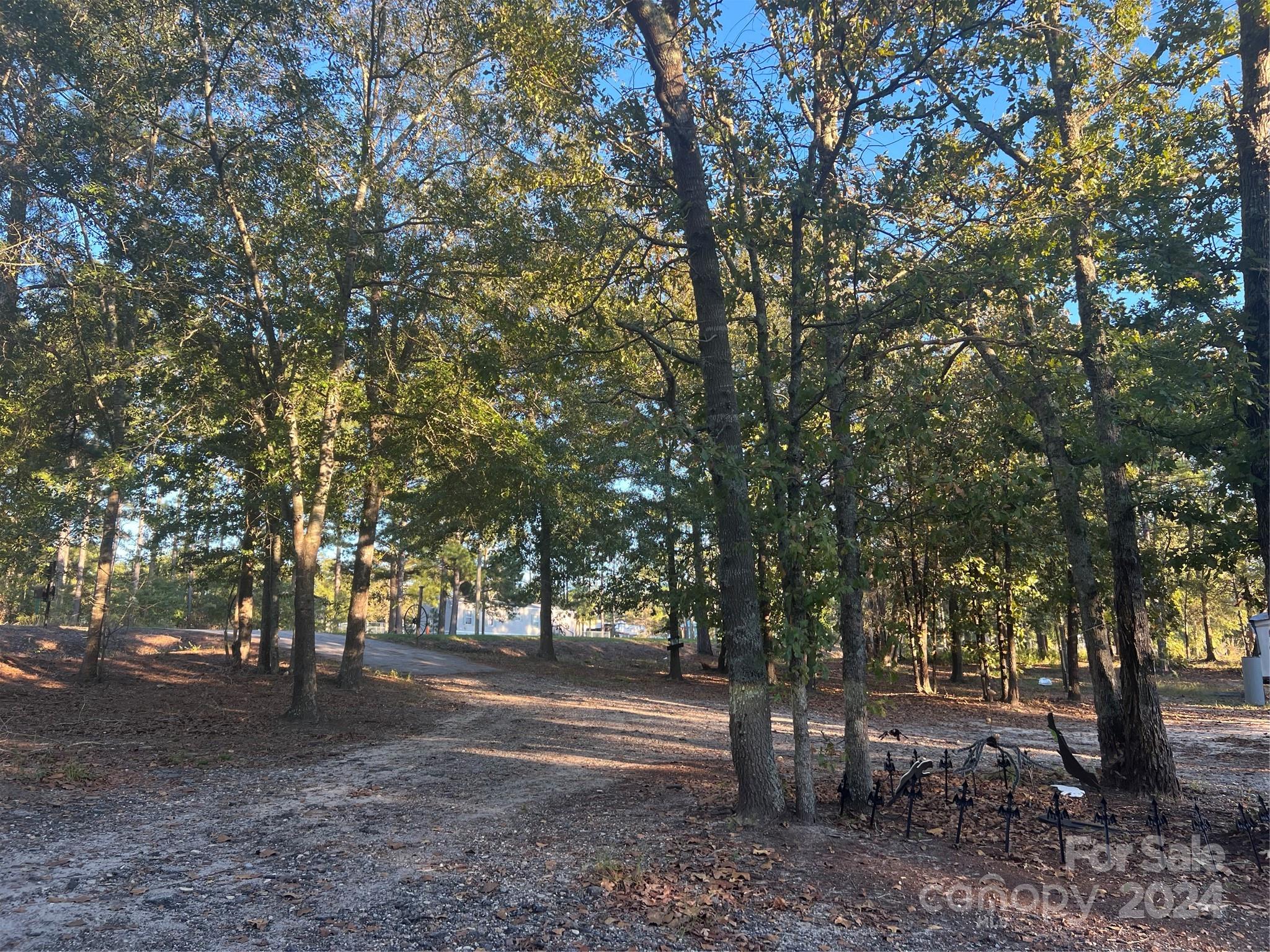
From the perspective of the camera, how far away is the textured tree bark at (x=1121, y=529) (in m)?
7.35

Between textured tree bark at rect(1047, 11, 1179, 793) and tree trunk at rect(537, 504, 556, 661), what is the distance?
15.3 meters

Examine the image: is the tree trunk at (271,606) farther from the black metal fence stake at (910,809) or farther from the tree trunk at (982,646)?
the tree trunk at (982,646)

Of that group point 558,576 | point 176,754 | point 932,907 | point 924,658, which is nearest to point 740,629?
point 932,907

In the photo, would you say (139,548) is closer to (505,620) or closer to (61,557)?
(61,557)

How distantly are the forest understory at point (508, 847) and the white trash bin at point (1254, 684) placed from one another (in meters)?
8.43

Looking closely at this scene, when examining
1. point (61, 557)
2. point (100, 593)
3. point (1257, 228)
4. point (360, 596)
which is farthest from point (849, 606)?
point (61, 557)

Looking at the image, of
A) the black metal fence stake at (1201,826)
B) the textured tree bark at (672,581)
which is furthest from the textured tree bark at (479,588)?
the black metal fence stake at (1201,826)

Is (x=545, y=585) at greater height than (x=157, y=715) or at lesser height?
greater

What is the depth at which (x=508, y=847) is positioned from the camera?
5633 millimetres

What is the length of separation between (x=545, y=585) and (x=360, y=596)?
9334mm

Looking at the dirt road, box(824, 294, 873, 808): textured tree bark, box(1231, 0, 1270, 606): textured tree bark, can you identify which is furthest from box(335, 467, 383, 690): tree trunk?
box(1231, 0, 1270, 606): textured tree bark

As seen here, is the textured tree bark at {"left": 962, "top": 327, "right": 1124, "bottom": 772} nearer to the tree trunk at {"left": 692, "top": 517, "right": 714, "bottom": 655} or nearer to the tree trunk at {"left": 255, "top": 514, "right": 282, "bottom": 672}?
the tree trunk at {"left": 692, "top": 517, "right": 714, "bottom": 655}

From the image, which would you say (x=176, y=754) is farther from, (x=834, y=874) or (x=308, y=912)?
(x=834, y=874)

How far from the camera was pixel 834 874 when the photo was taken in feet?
16.3
